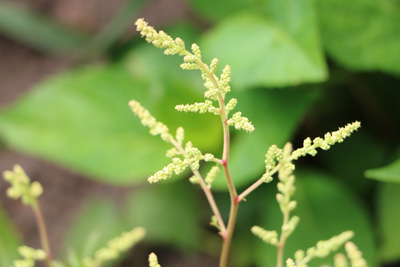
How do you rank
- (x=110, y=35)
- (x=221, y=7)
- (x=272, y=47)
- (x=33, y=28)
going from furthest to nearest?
(x=33, y=28) < (x=110, y=35) < (x=221, y=7) < (x=272, y=47)

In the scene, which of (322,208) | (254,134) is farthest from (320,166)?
(254,134)

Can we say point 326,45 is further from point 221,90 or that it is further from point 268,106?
point 221,90

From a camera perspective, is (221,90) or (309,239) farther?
(309,239)

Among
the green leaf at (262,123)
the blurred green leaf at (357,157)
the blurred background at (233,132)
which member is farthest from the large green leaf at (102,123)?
the blurred green leaf at (357,157)

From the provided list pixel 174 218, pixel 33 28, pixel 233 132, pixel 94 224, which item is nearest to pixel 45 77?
pixel 33 28

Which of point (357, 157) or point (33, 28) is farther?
point (33, 28)

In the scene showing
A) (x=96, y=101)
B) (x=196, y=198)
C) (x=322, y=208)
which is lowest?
(x=322, y=208)

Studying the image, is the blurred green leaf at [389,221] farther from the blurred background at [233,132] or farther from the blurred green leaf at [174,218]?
the blurred green leaf at [174,218]

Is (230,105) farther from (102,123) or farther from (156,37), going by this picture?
(102,123)
